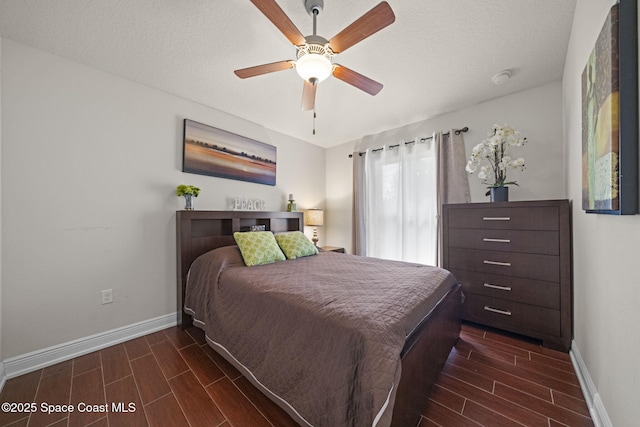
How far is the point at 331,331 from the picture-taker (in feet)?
3.64

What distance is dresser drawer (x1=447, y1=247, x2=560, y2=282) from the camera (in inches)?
76.4

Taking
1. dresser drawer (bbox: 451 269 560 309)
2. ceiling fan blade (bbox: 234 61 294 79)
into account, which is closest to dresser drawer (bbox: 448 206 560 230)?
dresser drawer (bbox: 451 269 560 309)

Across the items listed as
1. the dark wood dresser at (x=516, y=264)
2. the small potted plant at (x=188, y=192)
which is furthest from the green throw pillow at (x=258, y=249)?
the dark wood dresser at (x=516, y=264)

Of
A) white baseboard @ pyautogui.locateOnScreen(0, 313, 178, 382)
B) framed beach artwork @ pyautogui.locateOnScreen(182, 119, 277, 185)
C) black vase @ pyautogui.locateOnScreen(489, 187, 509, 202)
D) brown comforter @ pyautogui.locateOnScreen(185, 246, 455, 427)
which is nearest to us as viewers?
brown comforter @ pyautogui.locateOnScreen(185, 246, 455, 427)

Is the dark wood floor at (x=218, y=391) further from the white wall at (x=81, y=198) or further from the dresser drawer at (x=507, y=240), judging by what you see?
the dresser drawer at (x=507, y=240)

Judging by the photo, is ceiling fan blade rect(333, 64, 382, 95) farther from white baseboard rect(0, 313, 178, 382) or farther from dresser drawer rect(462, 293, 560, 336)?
white baseboard rect(0, 313, 178, 382)

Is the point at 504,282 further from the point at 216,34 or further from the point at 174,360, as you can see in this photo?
the point at 216,34

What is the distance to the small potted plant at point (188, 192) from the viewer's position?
95.3 inches

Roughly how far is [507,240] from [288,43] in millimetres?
2527

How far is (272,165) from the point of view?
3.43 meters

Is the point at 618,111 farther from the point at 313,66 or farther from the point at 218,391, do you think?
the point at 218,391

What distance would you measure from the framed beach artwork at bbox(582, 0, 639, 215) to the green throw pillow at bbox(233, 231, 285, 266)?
2.22 metres

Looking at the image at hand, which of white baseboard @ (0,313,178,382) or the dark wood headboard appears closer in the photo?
white baseboard @ (0,313,178,382)

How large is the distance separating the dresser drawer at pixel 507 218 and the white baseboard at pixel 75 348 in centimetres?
317
